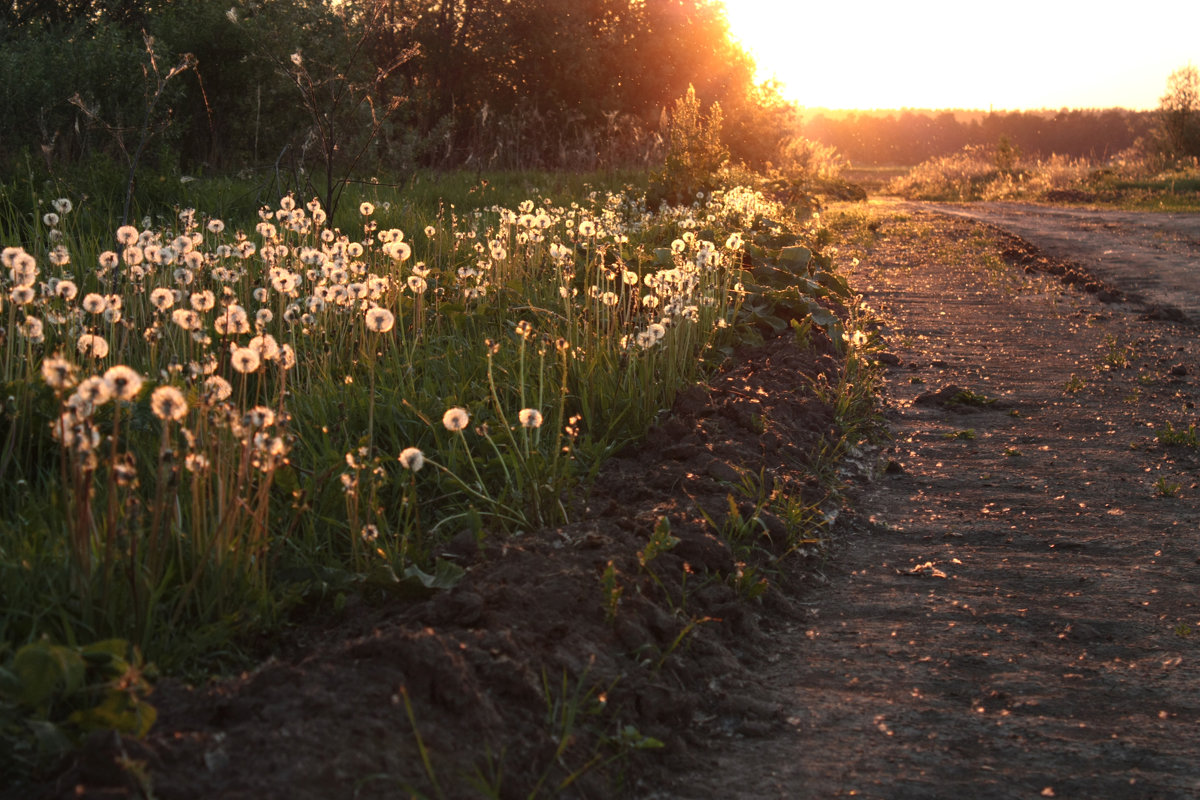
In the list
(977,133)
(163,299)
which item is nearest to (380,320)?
(163,299)

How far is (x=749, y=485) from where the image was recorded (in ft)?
11.3

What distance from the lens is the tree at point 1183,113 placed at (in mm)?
32594

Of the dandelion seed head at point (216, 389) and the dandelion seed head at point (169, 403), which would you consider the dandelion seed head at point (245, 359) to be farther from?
the dandelion seed head at point (169, 403)

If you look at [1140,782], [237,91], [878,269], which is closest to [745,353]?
[1140,782]

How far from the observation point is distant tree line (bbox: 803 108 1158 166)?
62.5 meters

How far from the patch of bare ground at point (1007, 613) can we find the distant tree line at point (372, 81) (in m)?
4.36

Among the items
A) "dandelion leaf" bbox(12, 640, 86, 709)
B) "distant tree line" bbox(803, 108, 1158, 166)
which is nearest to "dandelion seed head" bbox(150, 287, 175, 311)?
"dandelion leaf" bbox(12, 640, 86, 709)

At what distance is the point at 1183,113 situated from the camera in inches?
1297

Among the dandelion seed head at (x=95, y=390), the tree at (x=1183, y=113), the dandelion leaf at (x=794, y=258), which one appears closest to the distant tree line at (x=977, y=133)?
the tree at (x=1183, y=113)

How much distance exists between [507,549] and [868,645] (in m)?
1.05

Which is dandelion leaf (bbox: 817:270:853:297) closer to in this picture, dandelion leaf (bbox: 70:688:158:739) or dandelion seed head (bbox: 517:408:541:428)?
dandelion seed head (bbox: 517:408:541:428)

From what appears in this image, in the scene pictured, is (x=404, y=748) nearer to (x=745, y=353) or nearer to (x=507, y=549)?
(x=507, y=549)

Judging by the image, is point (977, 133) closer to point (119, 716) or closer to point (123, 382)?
point (123, 382)

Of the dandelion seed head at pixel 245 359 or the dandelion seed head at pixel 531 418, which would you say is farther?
the dandelion seed head at pixel 531 418
